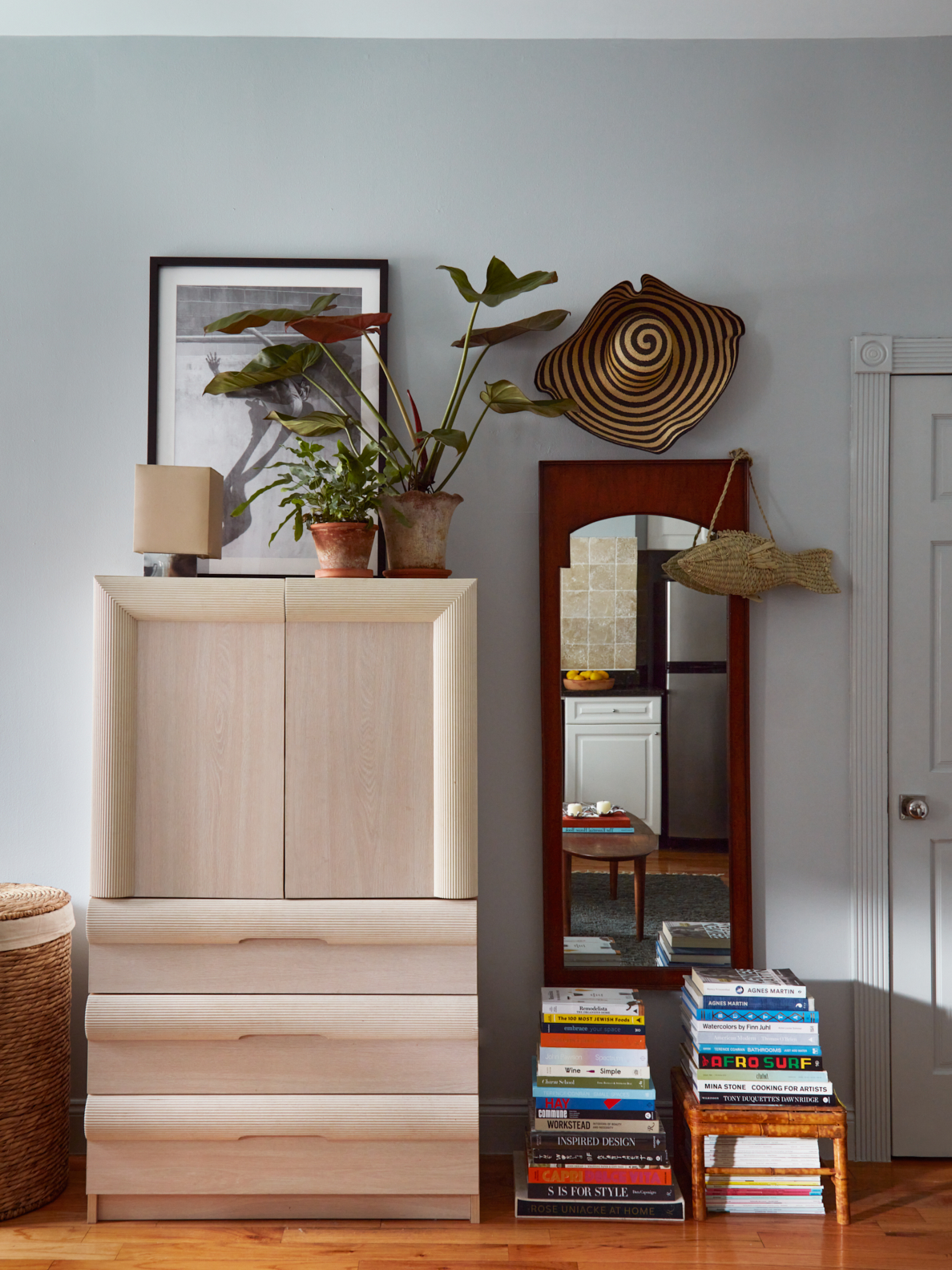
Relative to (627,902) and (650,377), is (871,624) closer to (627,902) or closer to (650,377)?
(650,377)

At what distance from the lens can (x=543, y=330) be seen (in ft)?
7.85

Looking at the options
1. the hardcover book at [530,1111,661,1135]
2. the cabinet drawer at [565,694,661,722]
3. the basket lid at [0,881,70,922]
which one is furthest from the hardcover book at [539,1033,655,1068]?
the basket lid at [0,881,70,922]

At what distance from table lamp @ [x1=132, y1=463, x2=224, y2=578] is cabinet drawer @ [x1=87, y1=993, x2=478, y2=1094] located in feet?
3.22

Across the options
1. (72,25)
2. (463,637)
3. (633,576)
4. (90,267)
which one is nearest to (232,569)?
(463,637)

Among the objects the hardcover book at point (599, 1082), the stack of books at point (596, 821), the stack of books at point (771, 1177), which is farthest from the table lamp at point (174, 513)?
the stack of books at point (771, 1177)

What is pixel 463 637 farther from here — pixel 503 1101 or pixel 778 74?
pixel 778 74

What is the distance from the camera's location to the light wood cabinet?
6.46 ft

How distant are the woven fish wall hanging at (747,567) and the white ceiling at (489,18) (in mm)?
1327

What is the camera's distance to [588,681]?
7.81 ft

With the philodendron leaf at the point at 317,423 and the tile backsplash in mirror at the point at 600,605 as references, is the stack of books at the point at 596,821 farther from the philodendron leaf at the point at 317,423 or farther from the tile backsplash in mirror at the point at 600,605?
the philodendron leaf at the point at 317,423

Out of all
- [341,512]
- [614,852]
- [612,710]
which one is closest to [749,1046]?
[614,852]

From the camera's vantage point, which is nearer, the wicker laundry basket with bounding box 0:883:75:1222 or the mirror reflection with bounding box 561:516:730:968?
the wicker laundry basket with bounding box 0:883:75:1222

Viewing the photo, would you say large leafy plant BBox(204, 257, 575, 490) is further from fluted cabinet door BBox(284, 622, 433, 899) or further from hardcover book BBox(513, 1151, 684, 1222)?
hardcover book BBox(513, 1151, 684, 1222)

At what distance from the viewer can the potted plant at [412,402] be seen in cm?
213
